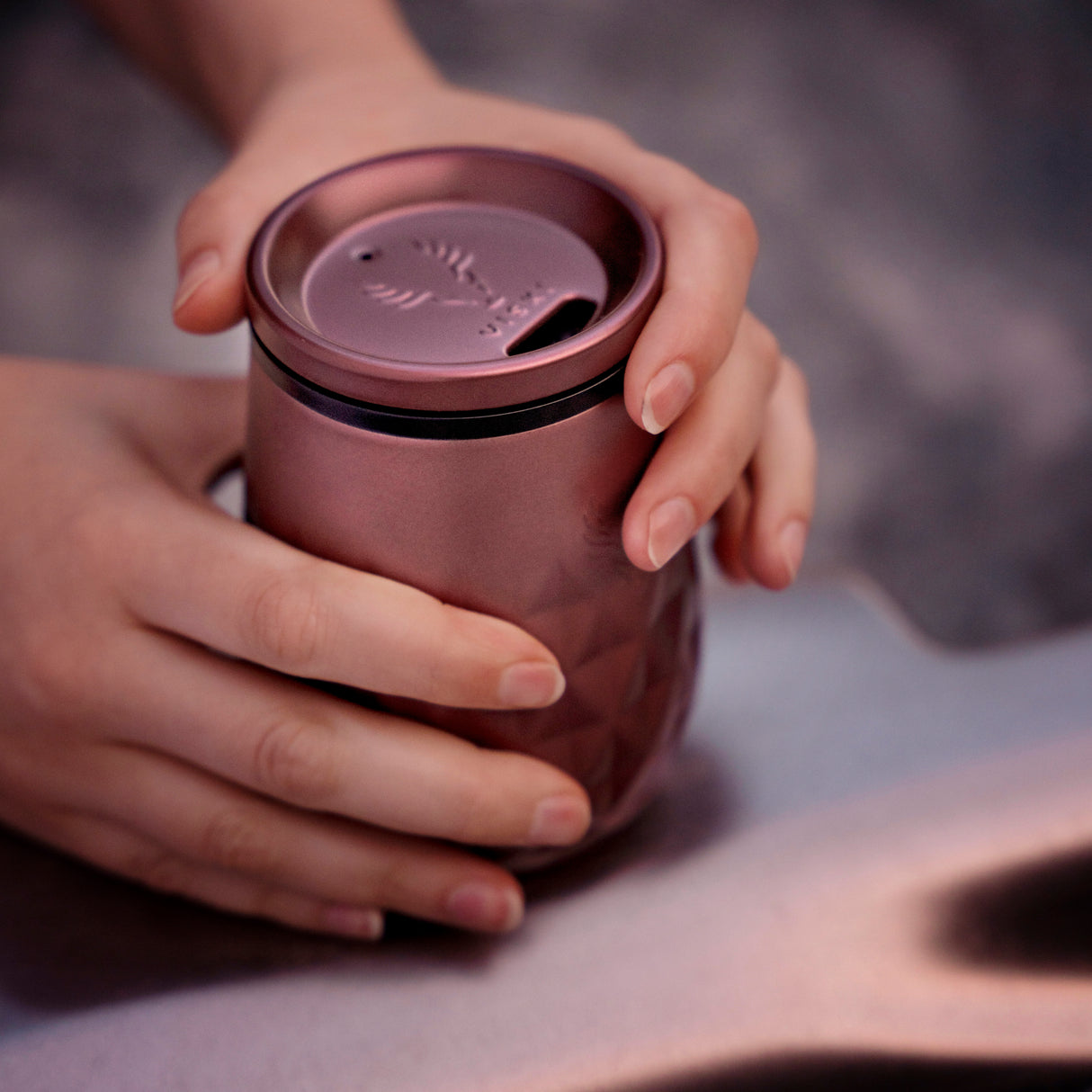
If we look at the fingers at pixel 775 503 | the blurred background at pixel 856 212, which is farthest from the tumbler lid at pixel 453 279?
the blurred background at pixel 856 212

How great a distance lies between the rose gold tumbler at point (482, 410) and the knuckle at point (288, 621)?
12mm

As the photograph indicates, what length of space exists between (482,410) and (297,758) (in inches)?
4.4

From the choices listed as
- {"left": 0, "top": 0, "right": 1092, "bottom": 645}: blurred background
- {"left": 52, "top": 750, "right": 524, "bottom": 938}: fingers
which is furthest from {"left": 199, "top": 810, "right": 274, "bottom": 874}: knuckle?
{"left": 0, "top": 0, "right": 1092, "bottom": 645}: blurred background

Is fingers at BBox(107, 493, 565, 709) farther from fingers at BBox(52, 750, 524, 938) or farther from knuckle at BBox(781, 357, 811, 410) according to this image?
knuckle at BBox(781, 357, 811, 410)

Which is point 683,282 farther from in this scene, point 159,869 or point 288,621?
point 159,869

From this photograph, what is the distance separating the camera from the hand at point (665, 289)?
26 centimetres

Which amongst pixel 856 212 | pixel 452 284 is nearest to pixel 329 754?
pixel 452 284

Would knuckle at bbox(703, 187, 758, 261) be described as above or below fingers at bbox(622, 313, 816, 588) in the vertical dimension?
above

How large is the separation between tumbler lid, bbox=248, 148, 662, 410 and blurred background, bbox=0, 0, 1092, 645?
0.28 meters

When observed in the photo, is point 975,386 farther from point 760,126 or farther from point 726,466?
point 726,466

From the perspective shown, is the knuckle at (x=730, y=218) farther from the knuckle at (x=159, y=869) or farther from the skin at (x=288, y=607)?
the knuckle at (x=159, y=869)

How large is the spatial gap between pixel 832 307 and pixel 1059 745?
29cm

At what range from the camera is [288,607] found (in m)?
0.26

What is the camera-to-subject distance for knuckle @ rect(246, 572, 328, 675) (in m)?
0.26
